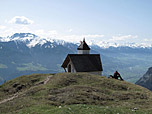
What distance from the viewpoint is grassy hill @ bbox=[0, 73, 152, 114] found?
70.6 feet

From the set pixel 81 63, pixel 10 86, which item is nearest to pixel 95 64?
pixel 81 63

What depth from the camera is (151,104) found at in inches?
1081

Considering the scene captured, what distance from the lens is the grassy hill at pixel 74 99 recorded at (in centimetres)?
2152

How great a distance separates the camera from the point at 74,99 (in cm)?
2664

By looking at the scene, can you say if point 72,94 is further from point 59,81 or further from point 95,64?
point 95,64

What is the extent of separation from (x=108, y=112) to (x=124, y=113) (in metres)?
2.07

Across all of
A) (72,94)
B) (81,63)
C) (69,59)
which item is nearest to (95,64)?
(81,63)

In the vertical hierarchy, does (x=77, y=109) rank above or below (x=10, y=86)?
above

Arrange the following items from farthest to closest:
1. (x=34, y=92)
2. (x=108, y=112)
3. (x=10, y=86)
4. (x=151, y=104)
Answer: (x=10, y=86) < (x=34, y=92) < (x=151, y=104) < (x=108, y=112)

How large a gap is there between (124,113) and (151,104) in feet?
29.9

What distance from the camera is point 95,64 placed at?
2520 inches

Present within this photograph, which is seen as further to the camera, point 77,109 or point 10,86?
point 10,86

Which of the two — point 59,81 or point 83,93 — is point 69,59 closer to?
point 59,81

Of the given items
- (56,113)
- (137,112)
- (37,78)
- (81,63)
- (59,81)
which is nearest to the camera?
(56,113)
